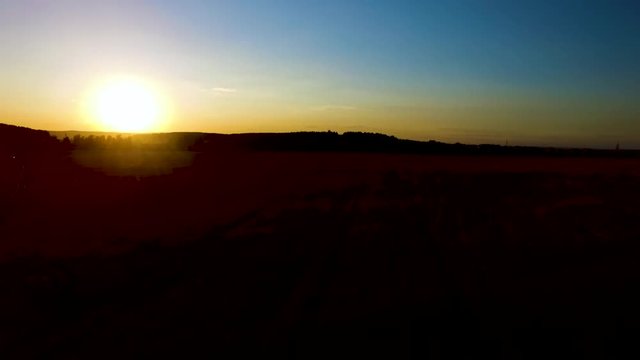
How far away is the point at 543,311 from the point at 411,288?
1.76 meters

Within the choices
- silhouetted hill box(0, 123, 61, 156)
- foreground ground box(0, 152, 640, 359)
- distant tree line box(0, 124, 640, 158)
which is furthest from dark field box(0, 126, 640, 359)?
distant tree line box(0, 124, 640, 158)

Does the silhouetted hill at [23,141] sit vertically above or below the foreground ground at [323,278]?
above

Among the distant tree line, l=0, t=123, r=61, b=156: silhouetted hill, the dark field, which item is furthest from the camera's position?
the distant tree line

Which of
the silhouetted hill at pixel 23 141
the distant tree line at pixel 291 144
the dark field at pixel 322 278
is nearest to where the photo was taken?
the dark field at pixel 322 278

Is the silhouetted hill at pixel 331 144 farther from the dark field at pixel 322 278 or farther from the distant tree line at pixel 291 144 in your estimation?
the dark field at pixel 322 278

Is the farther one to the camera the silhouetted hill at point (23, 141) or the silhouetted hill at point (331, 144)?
the silhouetted hill at point (331, 144)

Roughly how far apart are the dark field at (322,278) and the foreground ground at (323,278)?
31 mm

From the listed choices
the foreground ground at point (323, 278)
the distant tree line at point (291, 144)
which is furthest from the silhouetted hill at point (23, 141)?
the distant tree line at point (291, 144)

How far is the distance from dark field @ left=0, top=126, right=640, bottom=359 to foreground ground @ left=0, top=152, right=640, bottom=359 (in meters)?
→ 0.03

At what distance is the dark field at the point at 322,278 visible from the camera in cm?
609

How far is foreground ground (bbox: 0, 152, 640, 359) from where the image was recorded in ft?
20.0

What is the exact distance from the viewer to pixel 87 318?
677 centimetres

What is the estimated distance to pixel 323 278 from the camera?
823cm

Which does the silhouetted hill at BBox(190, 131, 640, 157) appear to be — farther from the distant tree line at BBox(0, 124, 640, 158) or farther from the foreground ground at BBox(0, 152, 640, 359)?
the foreground ground at BBox(0, 152, 640, 359)
